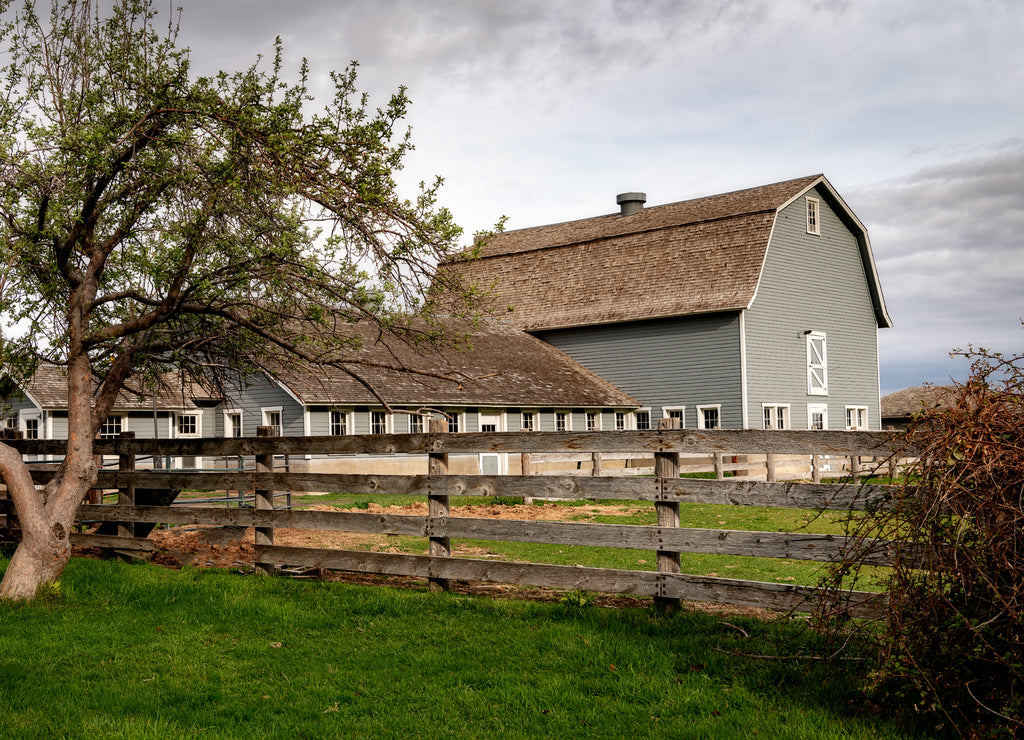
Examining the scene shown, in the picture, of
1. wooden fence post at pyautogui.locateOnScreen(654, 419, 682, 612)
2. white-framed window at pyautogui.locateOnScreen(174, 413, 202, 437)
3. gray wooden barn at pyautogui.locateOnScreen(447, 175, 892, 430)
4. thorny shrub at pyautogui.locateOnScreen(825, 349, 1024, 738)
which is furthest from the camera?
white-framed window at pyautogui.locateOnScreen(174, 413, 202, 437)

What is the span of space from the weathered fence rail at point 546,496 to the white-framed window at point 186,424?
27009 millimetres

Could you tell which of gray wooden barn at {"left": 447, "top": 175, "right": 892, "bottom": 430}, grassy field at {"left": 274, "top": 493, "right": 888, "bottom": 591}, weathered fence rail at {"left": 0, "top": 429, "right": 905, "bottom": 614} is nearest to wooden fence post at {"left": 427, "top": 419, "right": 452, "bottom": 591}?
weathered fence rail at {"left": 0, "top": 429, "right": 905, "bottom": 614}

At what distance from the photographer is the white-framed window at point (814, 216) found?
34.7 metres

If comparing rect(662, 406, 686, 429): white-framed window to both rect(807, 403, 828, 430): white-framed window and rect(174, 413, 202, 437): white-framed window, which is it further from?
rect(174, 413, 202, 437): white-framed window

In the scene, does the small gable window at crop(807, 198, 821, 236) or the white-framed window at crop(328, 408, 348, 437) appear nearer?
the white-framed window at crop(328, 408, 348, 437)

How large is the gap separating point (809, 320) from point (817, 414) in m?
3.67

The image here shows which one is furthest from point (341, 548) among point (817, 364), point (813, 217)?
point (813, 217)

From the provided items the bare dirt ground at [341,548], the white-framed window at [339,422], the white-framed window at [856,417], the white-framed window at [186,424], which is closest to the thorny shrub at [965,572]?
the bare dirt ground at [341,548]

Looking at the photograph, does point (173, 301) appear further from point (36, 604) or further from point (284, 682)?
point (284, 682)

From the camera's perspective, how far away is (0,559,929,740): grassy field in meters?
5.35

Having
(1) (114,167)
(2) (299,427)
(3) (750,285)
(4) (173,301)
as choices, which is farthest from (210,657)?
(3) (750,285)

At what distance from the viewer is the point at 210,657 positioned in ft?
22.8

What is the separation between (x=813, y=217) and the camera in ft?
115

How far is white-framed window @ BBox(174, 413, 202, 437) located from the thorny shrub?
35.7 metres
